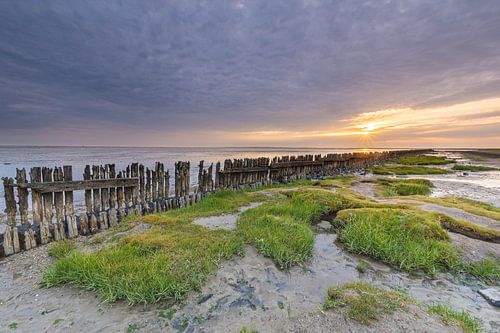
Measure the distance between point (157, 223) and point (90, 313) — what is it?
3.03 metres

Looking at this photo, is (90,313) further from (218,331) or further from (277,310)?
(277,310)

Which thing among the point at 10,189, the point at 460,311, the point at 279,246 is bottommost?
the point at 460,311

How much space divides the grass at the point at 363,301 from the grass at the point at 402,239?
1.55 meters

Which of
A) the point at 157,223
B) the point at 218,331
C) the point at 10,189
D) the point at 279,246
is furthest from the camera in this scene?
the point at 157,223

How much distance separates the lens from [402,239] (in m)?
5.22

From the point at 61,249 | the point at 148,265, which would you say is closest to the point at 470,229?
the point at 148,265

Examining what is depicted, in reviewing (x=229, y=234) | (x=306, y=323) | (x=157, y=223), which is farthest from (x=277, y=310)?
(x=157, y=223)

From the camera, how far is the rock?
347 centimetres

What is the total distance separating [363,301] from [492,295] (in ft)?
7.31

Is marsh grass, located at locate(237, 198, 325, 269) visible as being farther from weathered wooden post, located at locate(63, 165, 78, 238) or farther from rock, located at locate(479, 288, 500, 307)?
weathered wooden post, located at locate(63, 165, 78, 238)

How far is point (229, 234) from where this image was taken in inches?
211

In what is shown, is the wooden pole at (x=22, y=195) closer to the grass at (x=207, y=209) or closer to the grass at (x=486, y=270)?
the grass at (x=207, y=209)

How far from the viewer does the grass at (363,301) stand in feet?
9.44

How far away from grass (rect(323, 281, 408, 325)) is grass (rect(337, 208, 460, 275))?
155 cm
